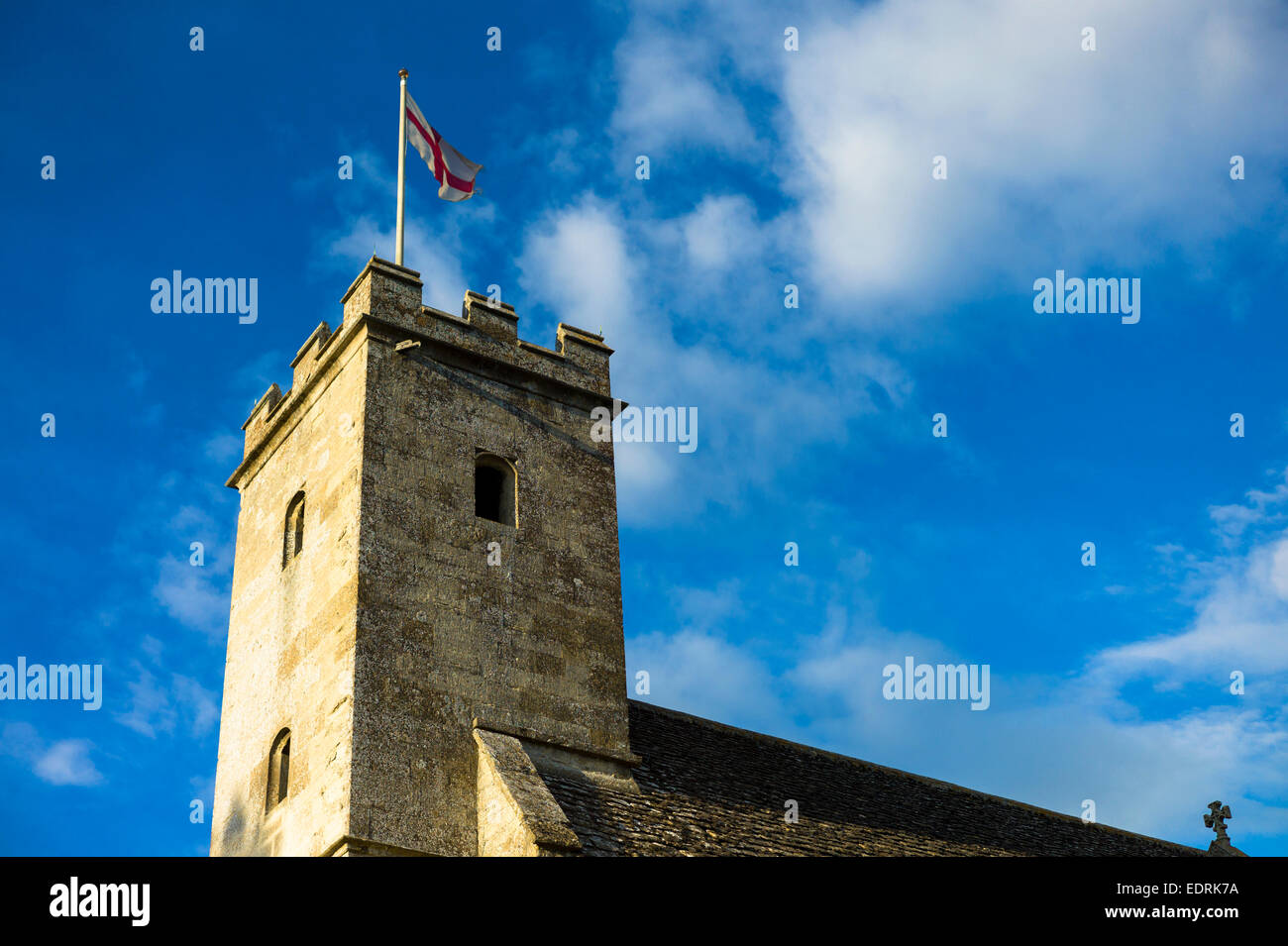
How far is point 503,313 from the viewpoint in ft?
87.0

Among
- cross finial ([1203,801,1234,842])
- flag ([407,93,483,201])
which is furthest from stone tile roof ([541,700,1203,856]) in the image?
flag ([407,93,483,201])

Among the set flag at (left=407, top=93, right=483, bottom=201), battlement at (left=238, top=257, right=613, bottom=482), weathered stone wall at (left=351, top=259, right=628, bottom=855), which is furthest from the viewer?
flag at (left=407, top=93, right=483, bottom=201)

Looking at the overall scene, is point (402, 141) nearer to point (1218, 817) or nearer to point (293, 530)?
point (293, 530)

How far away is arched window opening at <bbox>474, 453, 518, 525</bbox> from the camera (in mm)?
25016

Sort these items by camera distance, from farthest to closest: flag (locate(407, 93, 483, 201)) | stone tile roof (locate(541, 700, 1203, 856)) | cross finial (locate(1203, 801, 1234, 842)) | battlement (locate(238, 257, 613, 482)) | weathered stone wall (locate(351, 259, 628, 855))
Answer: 1. cross finial (locate(1203, 801, 1234, 842))
2. flag (locate(407, 93, 483, 201))
3. battlement (locate(238, 257, 613, 482))
4. stone tile roof (locate(541, 700, 1203, 856))
5. weathered stone wall (locate(351, 259, 628, 855))

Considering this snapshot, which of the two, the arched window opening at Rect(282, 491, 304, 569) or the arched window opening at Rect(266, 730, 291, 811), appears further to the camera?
the arched window opening at Rect(282, 491, 304, 569)

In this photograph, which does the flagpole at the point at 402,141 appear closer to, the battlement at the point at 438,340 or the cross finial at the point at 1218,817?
the battlement at the point at 438,340

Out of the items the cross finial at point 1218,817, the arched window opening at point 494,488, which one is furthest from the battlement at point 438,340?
the cross finial at point 1218,817

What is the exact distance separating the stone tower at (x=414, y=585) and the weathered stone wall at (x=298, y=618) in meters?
0.05

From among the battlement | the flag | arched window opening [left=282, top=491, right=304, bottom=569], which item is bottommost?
arched window opening [left=282, top=491, right=304, bottom=569]

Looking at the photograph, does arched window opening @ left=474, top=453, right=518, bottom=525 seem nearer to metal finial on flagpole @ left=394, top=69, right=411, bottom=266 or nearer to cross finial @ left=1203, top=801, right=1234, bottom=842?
metal finial on flagpole @ left=394, top=69, right=411, bottom=266

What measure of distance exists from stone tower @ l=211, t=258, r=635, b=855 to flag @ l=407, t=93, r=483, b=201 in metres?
2.78

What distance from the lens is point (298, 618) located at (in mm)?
23922

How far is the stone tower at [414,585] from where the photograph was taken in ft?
70.4
